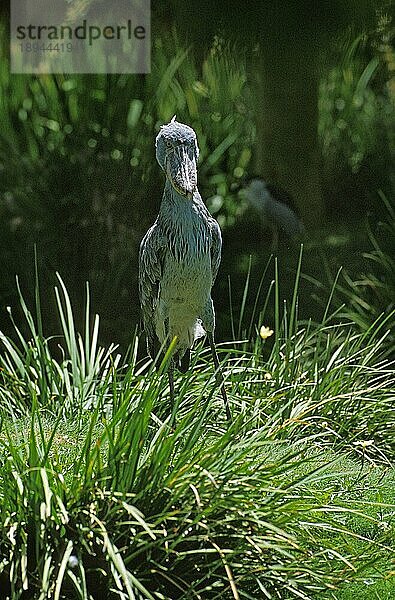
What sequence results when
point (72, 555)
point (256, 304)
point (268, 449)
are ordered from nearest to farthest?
point (72, 555)
point (268, 449)
point (256, 304)

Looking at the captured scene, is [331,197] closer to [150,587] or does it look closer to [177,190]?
[177,190]

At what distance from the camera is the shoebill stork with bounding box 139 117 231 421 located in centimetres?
349

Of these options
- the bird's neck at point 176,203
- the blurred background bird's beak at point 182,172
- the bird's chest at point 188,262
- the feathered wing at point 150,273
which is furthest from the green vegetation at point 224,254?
the blurred background bird's beak at point 182,172

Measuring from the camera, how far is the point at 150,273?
146 inches

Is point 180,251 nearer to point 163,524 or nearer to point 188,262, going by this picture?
point 188,262

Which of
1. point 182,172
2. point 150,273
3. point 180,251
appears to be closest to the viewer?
point 182,172

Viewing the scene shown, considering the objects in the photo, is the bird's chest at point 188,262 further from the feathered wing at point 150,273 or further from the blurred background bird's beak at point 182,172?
the blurred background bird's beak at point 182,172

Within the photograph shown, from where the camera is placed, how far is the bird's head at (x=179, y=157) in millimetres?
3441

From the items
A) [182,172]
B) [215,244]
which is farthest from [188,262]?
[182,172]

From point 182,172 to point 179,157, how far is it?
0.06 metres

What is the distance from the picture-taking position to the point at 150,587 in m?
2.72

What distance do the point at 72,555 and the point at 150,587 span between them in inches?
9.7

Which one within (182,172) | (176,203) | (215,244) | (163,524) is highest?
(182,172)

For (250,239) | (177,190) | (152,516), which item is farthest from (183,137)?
(250,239)
